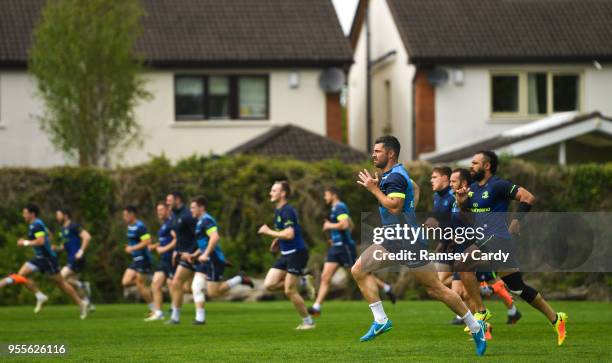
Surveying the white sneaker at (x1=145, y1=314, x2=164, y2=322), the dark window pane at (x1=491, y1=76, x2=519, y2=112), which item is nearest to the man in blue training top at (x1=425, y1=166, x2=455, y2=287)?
the white sneaker at (x1=145, y1=314, x2=164, y2=322)

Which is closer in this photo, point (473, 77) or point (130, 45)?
point (130, 45)

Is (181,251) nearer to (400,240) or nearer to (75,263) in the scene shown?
(75,263)

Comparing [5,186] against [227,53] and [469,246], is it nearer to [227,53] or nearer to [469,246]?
[227,53]

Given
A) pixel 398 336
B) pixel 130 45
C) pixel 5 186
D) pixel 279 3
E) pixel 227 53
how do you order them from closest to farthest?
pixel 398 336 → pixel 5 186 → pixel 130 45 → pixel 227 53 → pixel 279 3

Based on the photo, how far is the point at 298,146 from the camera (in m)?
33.7

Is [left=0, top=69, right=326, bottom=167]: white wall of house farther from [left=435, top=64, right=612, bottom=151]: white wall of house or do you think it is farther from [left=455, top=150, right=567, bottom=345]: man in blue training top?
[left=455, top=150, right=567, bottom=345]: man in blue training top

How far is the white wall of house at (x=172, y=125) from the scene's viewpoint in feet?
119

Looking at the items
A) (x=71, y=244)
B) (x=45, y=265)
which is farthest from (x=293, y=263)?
(x=71, y=244)

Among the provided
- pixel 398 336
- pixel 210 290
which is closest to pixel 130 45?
pixel 210 290

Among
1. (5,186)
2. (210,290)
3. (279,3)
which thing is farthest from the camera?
(279,3)

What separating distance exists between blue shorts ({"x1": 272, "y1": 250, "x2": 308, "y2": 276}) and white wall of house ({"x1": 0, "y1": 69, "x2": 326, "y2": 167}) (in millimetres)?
19303

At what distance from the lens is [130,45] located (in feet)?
108

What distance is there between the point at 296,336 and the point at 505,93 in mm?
23617

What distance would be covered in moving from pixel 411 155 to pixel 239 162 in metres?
11.8
